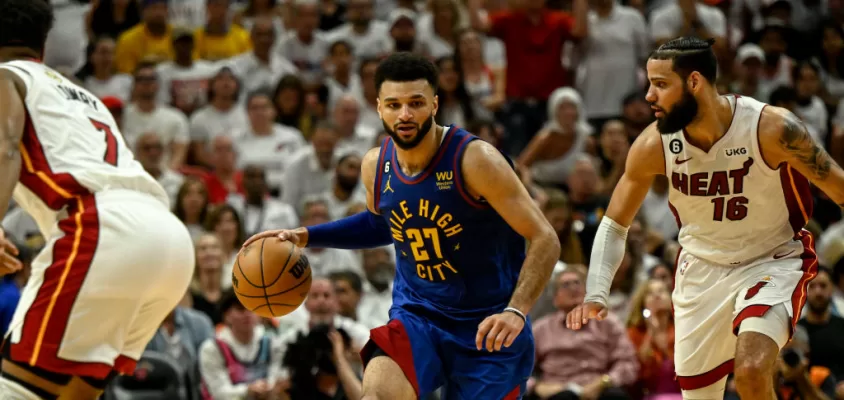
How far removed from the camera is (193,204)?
11.0 m

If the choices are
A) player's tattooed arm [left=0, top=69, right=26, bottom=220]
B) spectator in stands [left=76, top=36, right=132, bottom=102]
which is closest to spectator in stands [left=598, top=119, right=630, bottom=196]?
spectator in stands [left=76, top=36, right=132, bottom=102]

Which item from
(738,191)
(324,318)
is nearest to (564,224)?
(324,318)

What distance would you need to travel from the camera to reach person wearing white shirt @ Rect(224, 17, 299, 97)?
44.3 feet

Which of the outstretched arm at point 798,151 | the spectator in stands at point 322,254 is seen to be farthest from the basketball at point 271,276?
the spectator in stands at point 322,254

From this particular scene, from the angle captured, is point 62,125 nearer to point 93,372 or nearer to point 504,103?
point 93,372

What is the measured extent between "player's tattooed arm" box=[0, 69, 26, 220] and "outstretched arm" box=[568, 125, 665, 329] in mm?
2860

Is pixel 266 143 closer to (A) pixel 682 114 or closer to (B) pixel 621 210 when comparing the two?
(B) pixel 621 210

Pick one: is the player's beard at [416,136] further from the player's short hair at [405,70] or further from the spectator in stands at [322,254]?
the spectator in stands at [322,254]

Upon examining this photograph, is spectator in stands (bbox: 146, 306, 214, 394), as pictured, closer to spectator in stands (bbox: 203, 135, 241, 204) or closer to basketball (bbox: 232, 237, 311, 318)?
spectator in stands (bbox: 203, 135, 241, 204)

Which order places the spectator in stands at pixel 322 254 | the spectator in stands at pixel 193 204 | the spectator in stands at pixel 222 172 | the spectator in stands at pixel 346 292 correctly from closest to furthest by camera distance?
the spectator in stands at pixel 346 292
the spectator in stands at pixel 322 254
the spectator in stands at pixel 193 204
the spectator in stands at pixel 222 172

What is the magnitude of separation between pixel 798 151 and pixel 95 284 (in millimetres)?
3492

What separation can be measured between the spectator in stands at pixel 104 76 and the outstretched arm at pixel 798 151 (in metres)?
8.71

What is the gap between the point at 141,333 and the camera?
20.3 ft

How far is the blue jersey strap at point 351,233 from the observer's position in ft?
20.0
